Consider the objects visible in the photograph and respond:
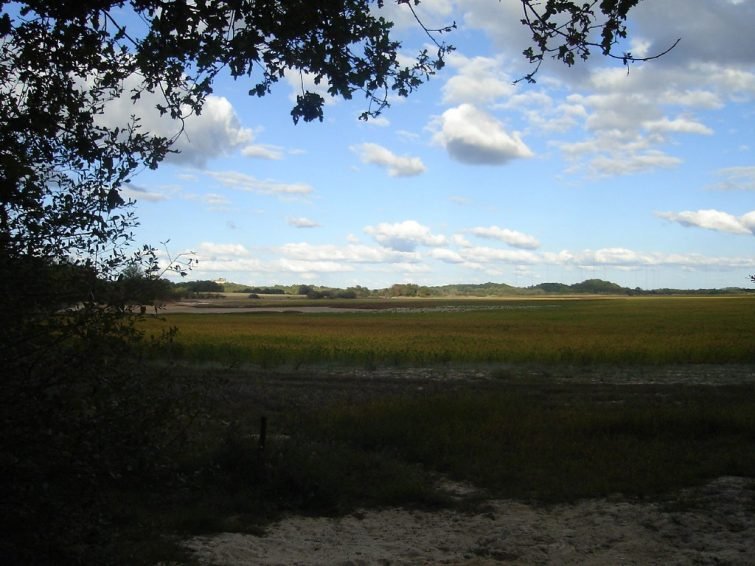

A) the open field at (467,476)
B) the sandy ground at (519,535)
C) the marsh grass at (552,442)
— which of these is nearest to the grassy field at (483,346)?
the open field at (467,476)

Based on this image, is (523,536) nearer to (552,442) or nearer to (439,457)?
(439,457)

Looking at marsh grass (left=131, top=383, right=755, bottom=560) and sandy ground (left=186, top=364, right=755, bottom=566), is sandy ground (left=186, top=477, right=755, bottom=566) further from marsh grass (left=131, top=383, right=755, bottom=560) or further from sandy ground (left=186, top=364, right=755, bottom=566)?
marsh grass (left=131, top=383, right=755, bottom=560)

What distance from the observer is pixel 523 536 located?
302 inches

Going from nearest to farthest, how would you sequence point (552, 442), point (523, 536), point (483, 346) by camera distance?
point (523, 536) → point (552, 442) → point (483, 346)

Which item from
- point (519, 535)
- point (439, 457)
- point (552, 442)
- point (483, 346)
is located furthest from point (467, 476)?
point (483, 346)

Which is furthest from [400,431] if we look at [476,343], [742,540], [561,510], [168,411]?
[476,343]

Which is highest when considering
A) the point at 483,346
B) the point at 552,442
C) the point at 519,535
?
the point at 483,346

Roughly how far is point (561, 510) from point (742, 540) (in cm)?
213

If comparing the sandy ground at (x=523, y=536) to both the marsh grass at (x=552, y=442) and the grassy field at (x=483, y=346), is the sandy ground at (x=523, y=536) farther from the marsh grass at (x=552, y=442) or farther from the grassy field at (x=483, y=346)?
the grassy field at (x=483, y=346)

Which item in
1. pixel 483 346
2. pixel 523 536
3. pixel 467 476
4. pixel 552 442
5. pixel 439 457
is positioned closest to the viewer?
pixel 523 536

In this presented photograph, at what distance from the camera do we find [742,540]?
24.1 ft

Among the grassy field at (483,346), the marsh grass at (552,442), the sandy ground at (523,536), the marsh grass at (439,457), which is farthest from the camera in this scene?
the grassy field at (483,346)

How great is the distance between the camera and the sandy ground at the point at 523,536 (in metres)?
6.89

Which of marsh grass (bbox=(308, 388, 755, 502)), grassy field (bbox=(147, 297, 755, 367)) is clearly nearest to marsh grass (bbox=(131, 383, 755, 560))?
marsh grass (bbox=(308, 388, 755, 502))
